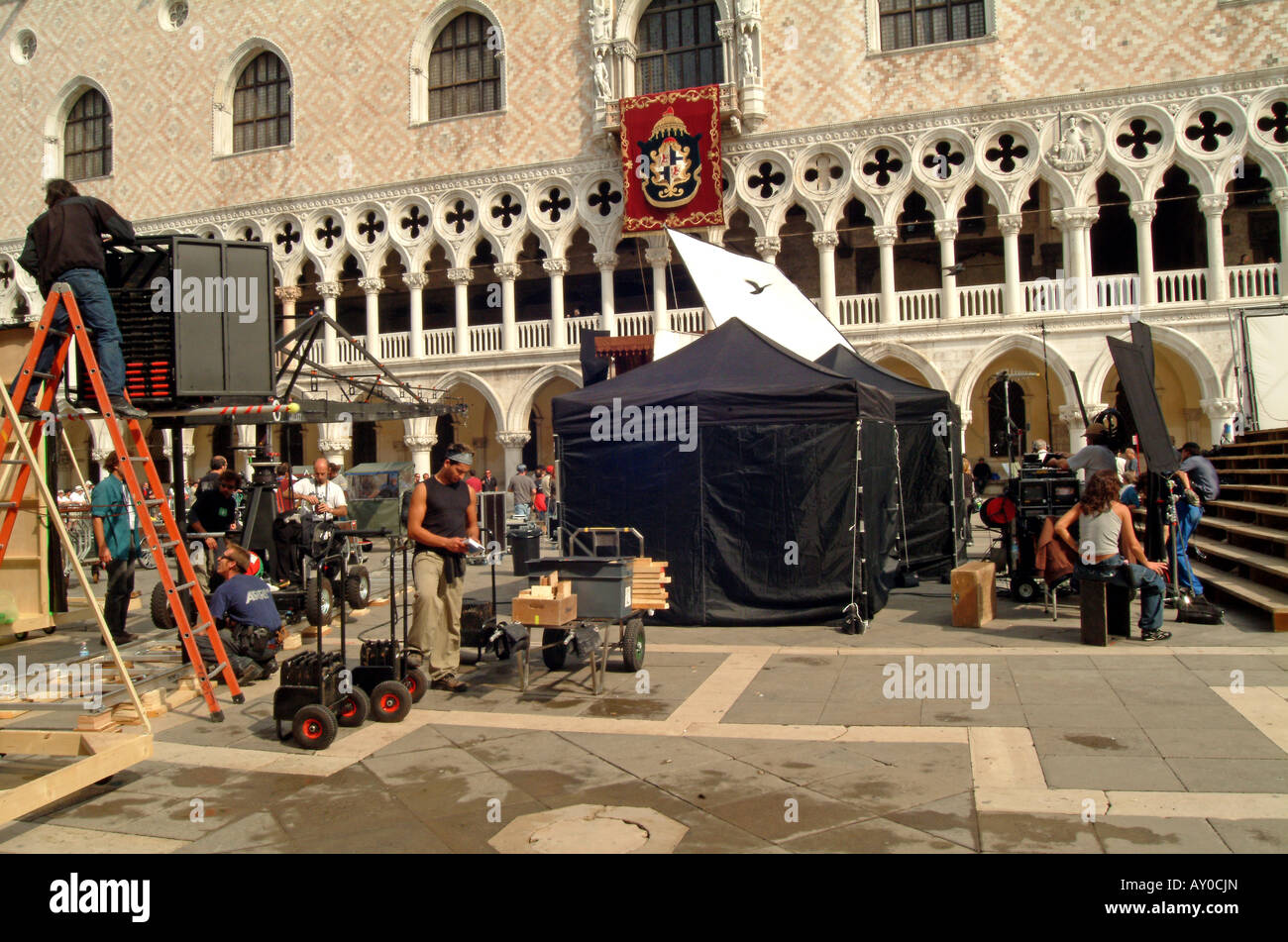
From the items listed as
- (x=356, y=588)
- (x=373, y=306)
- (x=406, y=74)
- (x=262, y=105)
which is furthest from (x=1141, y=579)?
(x=262, y=105)

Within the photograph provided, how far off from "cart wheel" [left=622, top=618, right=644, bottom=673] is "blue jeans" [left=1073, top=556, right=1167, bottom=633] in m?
4.17

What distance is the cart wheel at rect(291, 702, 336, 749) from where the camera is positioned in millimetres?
6520

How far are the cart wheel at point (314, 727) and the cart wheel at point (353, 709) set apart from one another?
0.40m

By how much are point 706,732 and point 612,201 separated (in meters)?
22.7

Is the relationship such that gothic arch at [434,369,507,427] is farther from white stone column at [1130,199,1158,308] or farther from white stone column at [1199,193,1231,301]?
white stone column at [1199,193,1231,301]

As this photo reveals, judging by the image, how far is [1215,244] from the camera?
23.4 m

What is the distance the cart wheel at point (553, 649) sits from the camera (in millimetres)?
8789

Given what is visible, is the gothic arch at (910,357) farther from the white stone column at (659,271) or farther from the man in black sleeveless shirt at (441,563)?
the man in black sleeveless shirt at (441,563)

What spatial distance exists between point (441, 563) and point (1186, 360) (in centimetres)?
2186

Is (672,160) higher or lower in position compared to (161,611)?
higher

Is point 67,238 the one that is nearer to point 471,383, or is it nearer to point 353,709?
point 353,709

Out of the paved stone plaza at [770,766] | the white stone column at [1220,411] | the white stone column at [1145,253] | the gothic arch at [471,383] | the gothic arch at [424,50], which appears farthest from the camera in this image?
the gothic arch at [471,383]

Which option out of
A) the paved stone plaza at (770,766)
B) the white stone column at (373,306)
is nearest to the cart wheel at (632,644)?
the paved stone plaza at (770,766)

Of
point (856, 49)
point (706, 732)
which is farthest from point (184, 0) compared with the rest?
point (706, 732)
